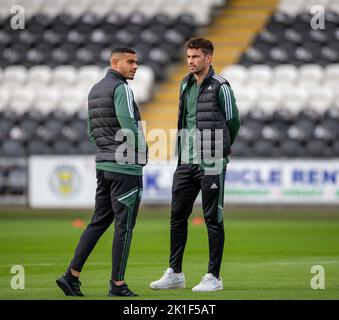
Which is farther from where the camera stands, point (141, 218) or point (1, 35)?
point (1, 35)

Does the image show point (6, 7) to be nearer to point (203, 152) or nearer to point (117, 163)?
point (203, 152)

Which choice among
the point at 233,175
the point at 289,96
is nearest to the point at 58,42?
the point at 289,96

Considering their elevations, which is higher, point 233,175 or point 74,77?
point 74,77

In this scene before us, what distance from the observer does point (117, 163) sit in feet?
29.9

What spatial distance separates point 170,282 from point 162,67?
57.2 ft

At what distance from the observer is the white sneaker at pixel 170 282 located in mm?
9734

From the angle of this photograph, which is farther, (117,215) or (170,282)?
(170,282)

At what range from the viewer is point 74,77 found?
2675 centimetres

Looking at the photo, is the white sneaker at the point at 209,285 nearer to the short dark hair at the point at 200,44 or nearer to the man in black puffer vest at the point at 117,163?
the man in black puffer vest at the point at 117,163

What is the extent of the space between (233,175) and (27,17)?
10.3 m

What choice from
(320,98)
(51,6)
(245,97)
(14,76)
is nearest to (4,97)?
(14,76)

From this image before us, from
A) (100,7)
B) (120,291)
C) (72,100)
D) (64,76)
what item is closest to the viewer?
(120,291)
